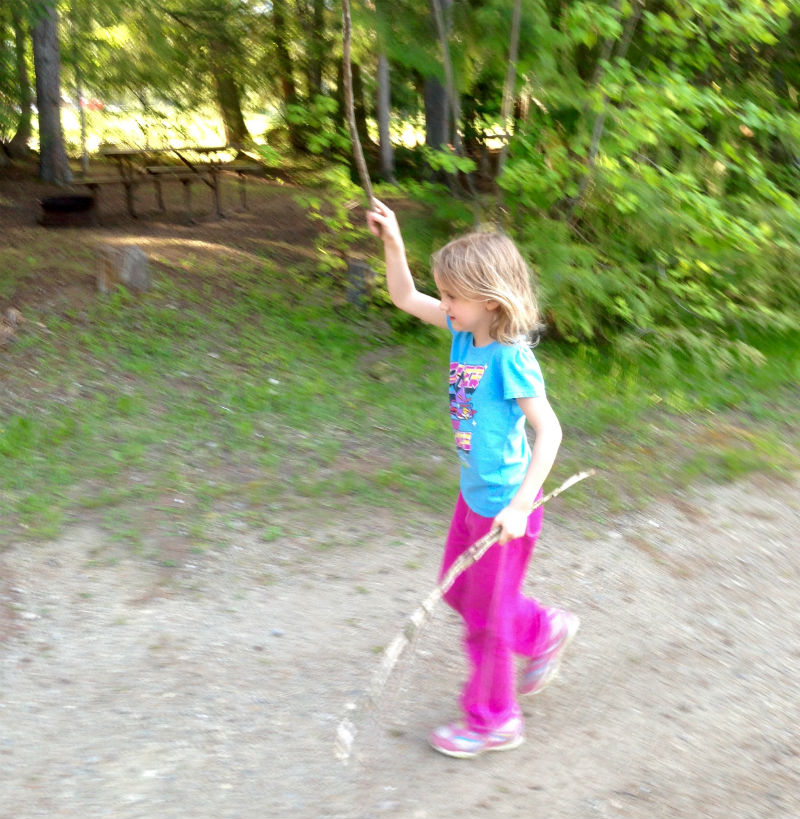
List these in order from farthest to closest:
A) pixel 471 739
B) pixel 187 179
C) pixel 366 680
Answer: pixel 187 179 < pixel 366 680 < pixel 471 739

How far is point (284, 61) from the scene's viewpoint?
17.5 m

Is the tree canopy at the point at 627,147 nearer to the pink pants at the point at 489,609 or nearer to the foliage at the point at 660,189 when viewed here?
the foliage at the point at 660,189

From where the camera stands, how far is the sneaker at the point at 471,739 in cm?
320

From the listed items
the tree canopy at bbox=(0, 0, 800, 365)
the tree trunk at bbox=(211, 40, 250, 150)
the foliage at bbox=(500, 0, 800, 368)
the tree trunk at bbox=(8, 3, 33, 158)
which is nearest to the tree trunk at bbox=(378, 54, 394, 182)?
the tree trunk at bbox=(211, 40, 250, 150)

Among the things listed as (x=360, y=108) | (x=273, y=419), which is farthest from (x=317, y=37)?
(x=273, y=419)

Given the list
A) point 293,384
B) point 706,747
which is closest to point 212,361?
point 293,384

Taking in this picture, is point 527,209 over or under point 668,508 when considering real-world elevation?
over

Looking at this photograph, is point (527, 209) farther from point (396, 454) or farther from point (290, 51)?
point (290, 51)

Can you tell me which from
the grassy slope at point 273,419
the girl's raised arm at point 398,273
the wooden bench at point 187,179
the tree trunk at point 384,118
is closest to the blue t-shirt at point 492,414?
the girl's raised arm at point 398,273

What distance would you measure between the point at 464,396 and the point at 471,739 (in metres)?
1.13

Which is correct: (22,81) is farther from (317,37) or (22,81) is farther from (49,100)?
(317,37)

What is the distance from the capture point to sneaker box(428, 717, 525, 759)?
320cm

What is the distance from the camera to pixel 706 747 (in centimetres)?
335

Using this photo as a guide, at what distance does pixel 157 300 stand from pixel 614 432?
4.60 m
